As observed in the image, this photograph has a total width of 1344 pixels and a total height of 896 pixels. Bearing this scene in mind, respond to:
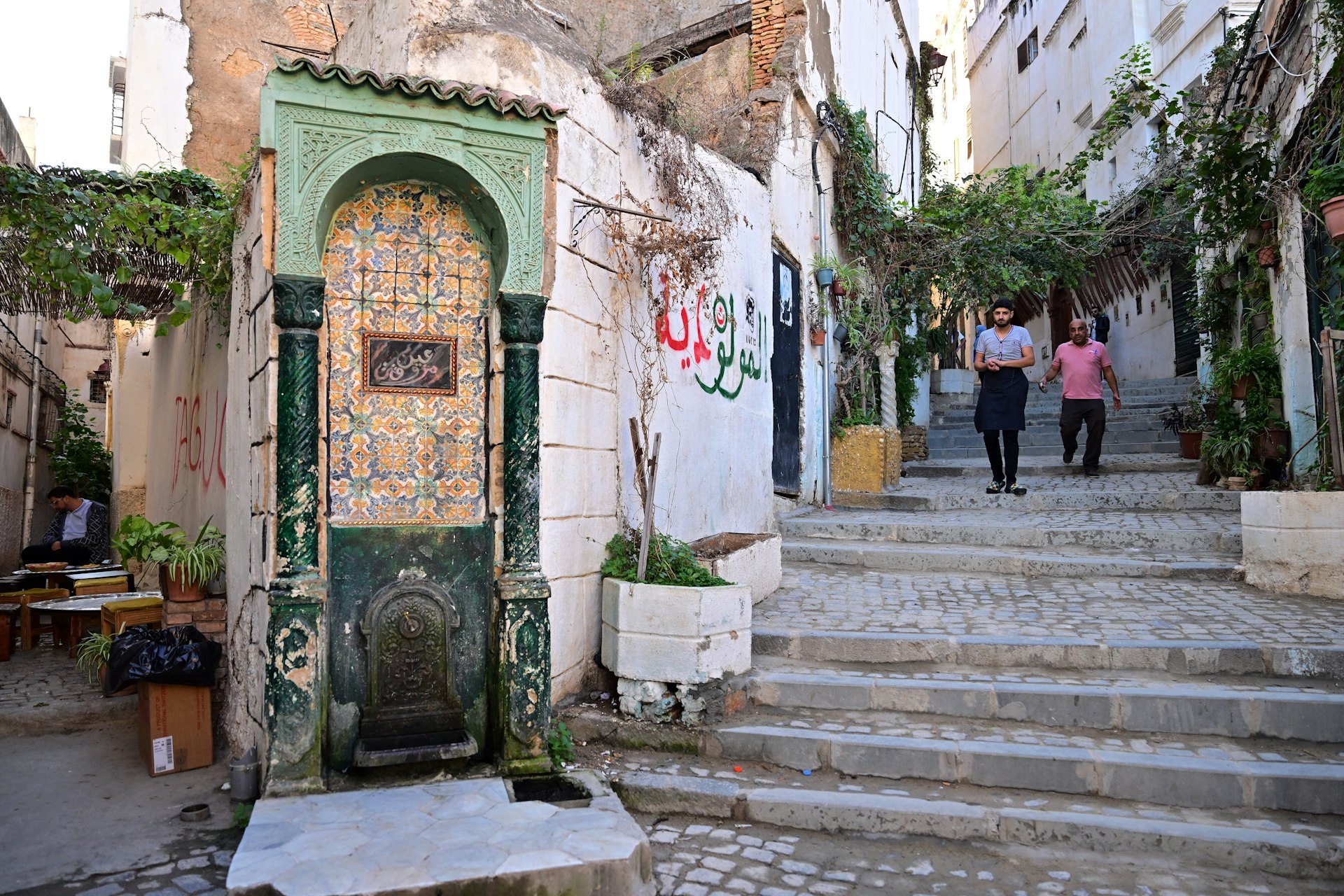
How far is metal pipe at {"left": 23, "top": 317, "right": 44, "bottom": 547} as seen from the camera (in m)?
15.9

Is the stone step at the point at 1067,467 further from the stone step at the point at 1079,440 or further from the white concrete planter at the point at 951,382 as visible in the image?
the white concrete planter at the point at 951,382

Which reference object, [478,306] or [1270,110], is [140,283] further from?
[1270,110]

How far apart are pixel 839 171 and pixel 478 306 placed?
8188 millimetres

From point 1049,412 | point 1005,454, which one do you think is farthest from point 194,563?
point 1049,412

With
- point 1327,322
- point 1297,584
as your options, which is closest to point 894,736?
point 1297,584

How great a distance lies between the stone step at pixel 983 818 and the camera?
3537 mm

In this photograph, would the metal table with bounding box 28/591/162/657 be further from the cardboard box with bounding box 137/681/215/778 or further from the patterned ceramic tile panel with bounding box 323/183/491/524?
the patterned ceramic tile panel with bounding box 323/183/491/524

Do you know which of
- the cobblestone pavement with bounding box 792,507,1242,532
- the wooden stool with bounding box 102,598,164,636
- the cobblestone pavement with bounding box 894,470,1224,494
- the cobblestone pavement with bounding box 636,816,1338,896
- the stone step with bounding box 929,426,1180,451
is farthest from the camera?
the stone step with bounding box 929,426,1180,451

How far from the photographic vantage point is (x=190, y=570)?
542 cm

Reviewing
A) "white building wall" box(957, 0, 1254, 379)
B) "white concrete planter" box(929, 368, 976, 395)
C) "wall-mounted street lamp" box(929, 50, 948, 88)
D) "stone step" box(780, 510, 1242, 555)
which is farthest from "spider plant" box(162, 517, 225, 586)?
"wall-mounted street lamp" box(929, 50, 948, 88)

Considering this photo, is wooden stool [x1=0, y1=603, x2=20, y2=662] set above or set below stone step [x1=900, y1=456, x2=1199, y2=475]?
below

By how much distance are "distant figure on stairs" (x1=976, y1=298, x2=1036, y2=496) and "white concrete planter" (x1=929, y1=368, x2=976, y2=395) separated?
382 inches

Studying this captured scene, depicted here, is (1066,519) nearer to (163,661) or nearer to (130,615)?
(163,661)

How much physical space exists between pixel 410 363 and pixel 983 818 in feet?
10.2
